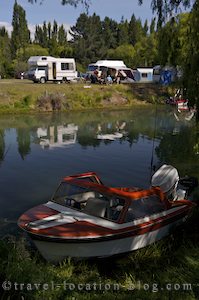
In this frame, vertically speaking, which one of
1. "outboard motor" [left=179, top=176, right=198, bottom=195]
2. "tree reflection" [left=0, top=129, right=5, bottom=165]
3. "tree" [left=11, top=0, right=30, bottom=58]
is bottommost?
"tree reflection" [left=0, top=129, right=5, bottom=165]

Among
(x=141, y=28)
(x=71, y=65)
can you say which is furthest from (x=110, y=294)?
(x=141, y=28)

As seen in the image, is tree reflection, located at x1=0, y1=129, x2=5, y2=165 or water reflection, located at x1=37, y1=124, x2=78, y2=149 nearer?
tree reflection, located at x1=0, y1=129, x2=5, y2=165

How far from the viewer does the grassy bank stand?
6.41 metres

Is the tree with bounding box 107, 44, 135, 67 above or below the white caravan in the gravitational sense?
above

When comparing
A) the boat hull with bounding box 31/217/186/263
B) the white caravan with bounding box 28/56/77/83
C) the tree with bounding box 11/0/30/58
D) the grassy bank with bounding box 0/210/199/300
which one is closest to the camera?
the grassy bank with bounding box 0/210/199/300

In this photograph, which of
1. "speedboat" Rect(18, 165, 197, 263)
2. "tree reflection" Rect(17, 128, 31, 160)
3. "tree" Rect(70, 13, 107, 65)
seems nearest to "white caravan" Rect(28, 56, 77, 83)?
"tree reflection" Rect(17, 128, 31, 160)

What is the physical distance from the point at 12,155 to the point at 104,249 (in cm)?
1328

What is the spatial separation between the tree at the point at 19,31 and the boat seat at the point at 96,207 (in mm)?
67946

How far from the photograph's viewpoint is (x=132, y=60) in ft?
267

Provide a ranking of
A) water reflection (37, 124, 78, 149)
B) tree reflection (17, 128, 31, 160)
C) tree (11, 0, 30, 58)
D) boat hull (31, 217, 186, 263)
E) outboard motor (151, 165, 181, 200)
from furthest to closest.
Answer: tree (11, 0, 30, 58), water reflection (37, 124, 78, 149), tree reflection (17, 128, 31, 160), outboard motor (151, 165, 181, 200), boat hull (31, 217, 186, 263)

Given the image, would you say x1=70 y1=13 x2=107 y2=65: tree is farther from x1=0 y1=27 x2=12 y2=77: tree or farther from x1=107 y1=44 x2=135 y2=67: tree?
x1=0 y1=27 x2=12 y2=77: tree

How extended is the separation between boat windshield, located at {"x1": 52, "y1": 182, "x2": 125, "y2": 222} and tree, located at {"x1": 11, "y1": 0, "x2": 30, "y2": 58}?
67038 mm

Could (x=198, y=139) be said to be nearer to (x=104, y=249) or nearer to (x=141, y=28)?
(x=104, y=249)

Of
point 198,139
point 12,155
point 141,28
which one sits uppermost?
point 141,28
